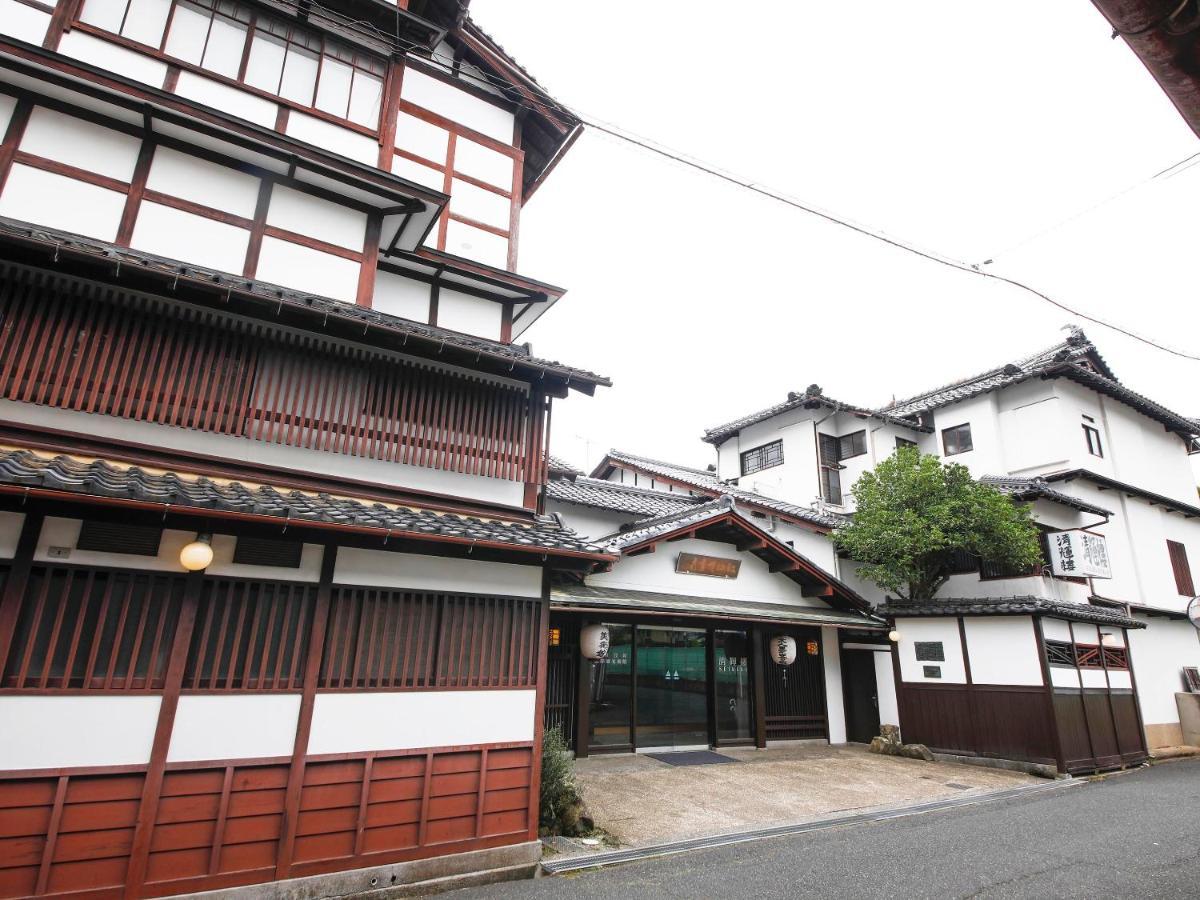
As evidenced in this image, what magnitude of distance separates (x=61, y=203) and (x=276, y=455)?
4.52 m

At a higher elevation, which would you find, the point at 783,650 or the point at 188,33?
the point at 188,33

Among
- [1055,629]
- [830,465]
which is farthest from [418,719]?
[830,465]

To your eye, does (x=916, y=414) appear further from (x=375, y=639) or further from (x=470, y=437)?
(x=375, y=639)

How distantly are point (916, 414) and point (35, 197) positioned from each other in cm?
2672

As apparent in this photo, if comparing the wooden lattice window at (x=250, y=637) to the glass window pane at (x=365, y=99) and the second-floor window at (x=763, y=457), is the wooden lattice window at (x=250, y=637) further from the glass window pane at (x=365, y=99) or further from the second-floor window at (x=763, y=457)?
the second-floor window at (x=763, y=457)

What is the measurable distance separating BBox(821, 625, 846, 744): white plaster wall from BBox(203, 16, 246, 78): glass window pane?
1883cm

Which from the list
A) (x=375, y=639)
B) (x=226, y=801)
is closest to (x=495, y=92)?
(x=375, y=639)

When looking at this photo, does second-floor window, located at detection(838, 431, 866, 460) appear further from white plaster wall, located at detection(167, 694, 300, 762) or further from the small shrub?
white plaster wall, located at detection(167, 694, 300, 762)

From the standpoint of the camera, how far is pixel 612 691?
14.8m

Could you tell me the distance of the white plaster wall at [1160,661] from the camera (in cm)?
1944

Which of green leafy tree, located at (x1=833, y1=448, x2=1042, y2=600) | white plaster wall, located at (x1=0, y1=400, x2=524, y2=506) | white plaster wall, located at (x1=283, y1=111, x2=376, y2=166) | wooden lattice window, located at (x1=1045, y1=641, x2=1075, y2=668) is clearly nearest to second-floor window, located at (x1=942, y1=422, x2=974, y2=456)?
green leafy tree, located at (x1=833, y1=448, x2=1042, y2=600)

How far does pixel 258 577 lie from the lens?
6.98m

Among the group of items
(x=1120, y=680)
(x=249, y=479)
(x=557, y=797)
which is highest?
(x=249, y=479)

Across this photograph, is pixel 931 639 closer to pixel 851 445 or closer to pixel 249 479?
pixel 851 445
